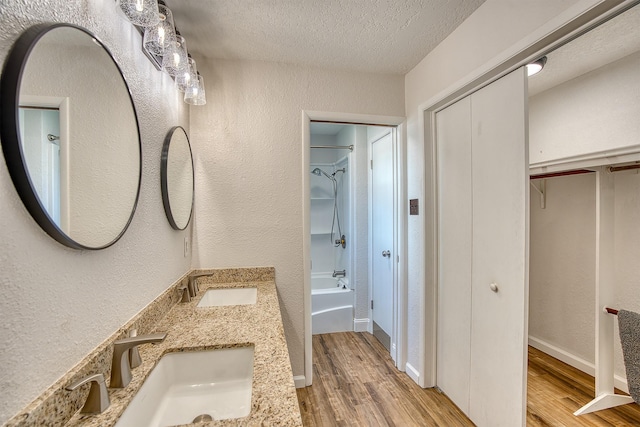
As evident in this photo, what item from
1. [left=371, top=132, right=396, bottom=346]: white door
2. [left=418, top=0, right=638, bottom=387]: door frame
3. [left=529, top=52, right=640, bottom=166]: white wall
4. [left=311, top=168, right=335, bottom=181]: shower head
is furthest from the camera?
[left=311, top=168, right=335, bottom=181]: shower head

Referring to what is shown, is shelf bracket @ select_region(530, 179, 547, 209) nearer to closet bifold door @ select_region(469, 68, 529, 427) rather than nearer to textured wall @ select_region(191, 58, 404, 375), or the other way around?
closet bifold door @ select_region(469, 68, 529, 427)

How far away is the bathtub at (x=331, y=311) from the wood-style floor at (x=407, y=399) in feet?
2.15

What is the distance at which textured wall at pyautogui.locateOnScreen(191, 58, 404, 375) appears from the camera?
1978mm

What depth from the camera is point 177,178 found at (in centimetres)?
159

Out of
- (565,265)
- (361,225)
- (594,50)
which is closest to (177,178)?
(361,225)

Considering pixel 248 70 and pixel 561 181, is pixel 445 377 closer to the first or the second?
pixel 561 181

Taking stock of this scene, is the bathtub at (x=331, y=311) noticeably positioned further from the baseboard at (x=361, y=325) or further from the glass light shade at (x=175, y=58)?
the glass light shade at (x=175, y=58)

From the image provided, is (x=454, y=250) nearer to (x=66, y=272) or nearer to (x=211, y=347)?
(x=211, y=347)

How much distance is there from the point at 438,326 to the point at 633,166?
1.64m

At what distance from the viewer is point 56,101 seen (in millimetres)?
714

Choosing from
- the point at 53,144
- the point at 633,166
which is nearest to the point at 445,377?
the point at 633,166

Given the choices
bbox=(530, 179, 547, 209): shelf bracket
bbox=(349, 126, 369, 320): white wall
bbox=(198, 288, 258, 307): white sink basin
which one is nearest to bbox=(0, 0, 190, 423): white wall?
bbox=(198, 288, 258, 307): white sink basin

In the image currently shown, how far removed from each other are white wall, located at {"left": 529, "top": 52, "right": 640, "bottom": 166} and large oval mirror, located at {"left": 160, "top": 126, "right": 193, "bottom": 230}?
8.18 feet

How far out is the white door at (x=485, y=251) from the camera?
1.39m
